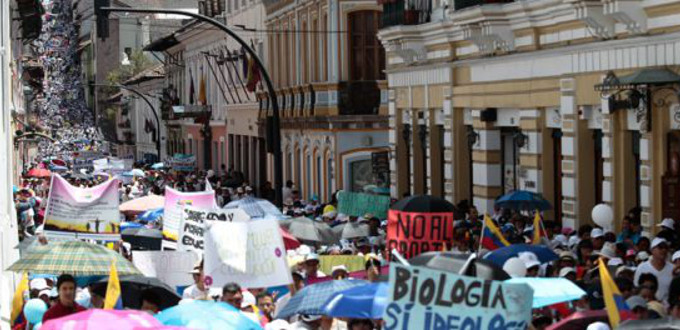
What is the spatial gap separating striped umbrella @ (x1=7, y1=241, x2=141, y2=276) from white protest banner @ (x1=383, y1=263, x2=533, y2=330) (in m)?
5.17

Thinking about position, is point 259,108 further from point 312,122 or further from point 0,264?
point 0,264

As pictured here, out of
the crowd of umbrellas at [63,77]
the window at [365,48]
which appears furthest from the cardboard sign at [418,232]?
the crowd of umbrellas at [63,77]

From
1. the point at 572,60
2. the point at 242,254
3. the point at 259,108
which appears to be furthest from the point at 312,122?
the point at 242,254

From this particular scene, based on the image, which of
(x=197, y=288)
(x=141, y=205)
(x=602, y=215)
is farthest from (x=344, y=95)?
(x=197, y=288)

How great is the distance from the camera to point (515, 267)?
15.2 metres

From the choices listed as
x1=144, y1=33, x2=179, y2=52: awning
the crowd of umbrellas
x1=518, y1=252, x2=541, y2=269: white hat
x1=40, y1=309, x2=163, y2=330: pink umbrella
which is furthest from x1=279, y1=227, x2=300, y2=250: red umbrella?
the crowd of umbrellas

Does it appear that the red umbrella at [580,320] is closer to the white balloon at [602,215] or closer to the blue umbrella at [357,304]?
the blue umbrella at [357,304]

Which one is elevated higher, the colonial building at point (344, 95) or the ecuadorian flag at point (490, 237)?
the colonial building at point (344, 95)

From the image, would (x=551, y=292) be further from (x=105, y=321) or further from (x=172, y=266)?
(x=172, y=266)

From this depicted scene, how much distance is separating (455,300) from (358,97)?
29904mm

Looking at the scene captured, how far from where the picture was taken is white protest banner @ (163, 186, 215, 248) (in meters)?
20.5

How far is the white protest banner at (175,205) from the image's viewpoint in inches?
809

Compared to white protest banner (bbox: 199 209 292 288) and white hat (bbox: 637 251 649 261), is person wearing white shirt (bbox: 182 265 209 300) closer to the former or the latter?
white protest banner (bbox: 199 209 292 288)

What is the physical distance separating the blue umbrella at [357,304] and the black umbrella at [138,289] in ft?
8.64
